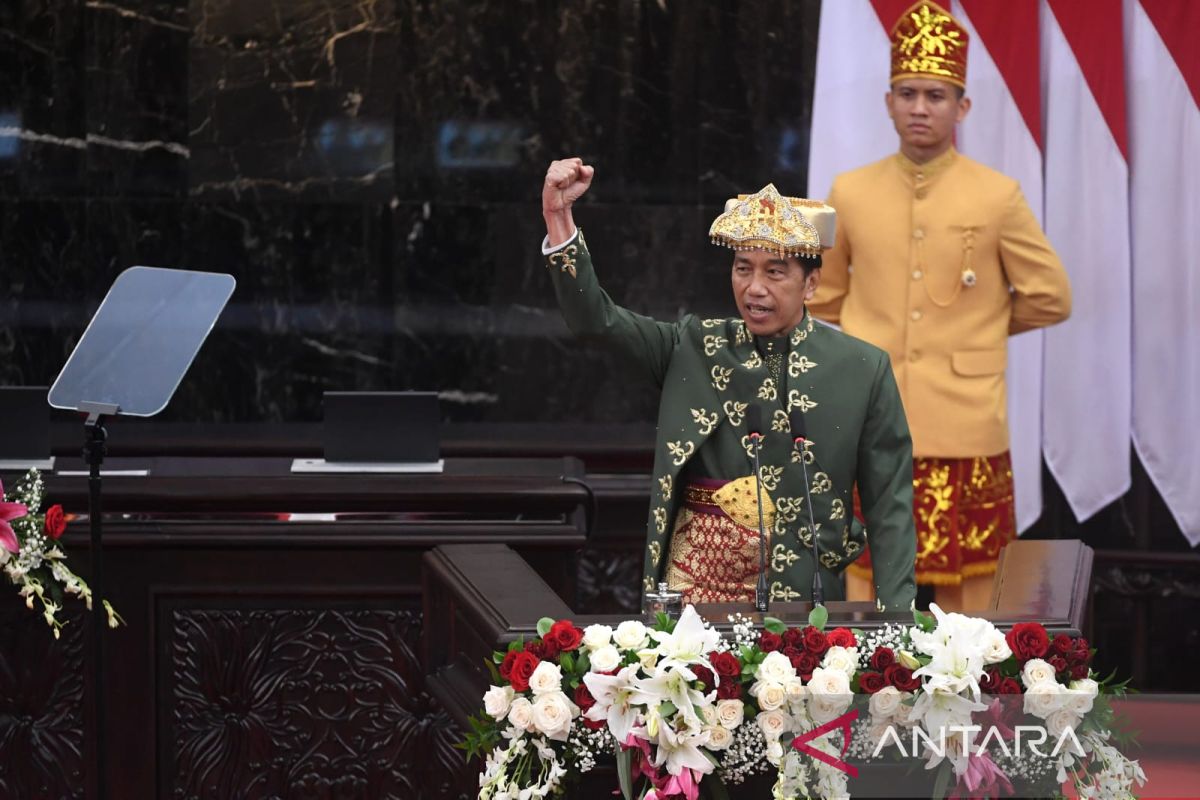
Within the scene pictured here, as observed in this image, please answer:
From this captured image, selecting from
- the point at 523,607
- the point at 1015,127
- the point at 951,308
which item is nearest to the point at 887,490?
the point at 523,607

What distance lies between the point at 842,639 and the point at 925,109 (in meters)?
2.69

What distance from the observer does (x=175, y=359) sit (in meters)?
3.97

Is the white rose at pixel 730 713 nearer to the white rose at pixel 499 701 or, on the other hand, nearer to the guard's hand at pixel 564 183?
the white rose at pixel 499 701

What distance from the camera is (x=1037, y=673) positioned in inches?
112

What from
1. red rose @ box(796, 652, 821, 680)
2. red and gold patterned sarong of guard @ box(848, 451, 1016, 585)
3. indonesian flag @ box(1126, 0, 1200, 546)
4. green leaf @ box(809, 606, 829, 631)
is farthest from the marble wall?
red rose @ box(796, 652, 821, 680)

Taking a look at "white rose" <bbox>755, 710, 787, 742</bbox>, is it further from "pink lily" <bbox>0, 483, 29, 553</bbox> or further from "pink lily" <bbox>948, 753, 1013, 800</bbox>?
"pink lily" <bbox>0, 483, 29, 553</bbox>

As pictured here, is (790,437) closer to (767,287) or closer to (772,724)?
(767,287)

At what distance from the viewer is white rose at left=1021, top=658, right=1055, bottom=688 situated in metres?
2.85

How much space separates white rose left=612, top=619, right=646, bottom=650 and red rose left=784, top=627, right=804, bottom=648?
22cm

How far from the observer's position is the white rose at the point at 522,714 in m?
2.87

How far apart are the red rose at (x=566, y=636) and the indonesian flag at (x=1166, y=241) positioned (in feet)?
12.3

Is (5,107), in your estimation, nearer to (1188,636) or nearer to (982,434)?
(982,434)

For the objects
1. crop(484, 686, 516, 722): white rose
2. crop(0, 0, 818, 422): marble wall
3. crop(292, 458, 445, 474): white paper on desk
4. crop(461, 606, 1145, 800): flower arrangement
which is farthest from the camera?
crop(0, 0, 818, 422): marble wall

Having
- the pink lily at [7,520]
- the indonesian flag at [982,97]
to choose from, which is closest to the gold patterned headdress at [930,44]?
the indonesian flag at [982,97]
